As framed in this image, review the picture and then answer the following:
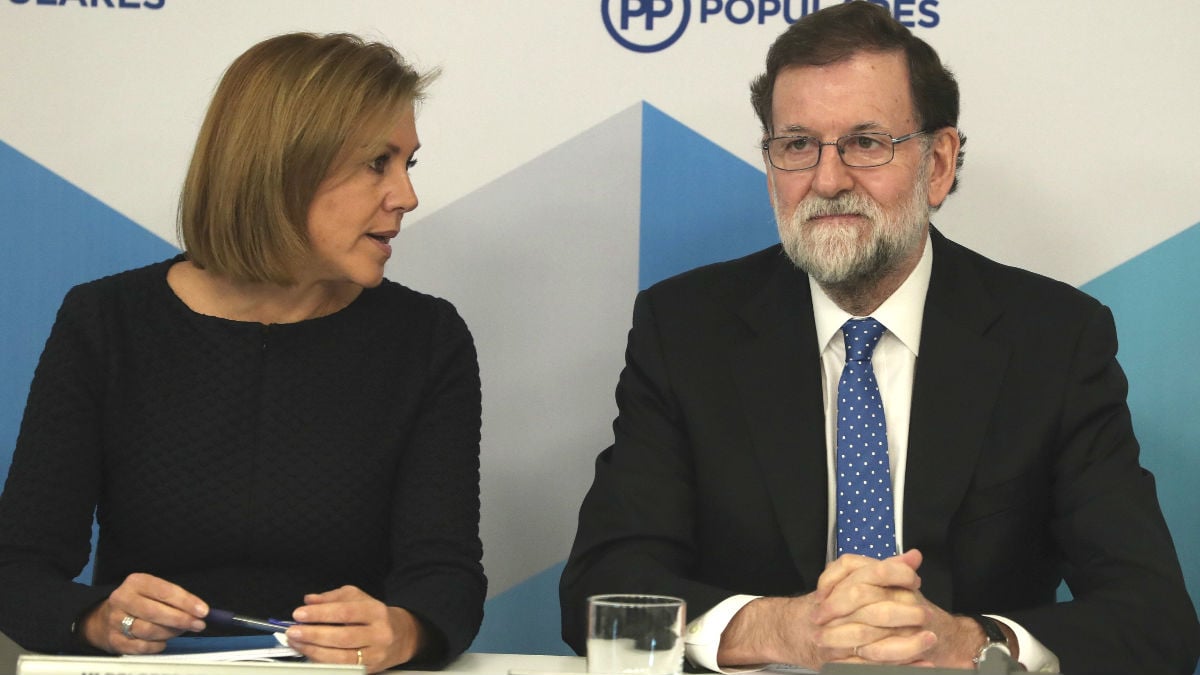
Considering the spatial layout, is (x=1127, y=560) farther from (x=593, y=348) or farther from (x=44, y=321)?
(x=44, y=321)

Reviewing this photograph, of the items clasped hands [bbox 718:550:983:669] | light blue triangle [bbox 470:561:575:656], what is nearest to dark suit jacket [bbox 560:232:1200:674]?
clasped hands [bbox 718:550:983:669]

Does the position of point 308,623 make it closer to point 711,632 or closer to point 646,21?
point 711,632

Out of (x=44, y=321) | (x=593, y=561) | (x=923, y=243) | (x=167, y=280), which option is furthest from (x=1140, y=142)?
(x=44, y=321)

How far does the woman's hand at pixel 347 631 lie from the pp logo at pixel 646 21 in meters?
1.62

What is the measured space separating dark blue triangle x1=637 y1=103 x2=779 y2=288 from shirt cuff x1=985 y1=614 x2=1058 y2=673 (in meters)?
1.31

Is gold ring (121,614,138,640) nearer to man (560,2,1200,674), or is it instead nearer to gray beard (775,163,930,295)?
man (560,2,1200,674)

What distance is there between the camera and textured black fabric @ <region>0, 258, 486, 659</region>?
216 centimetres

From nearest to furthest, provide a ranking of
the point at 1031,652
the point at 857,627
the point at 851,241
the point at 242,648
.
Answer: the point at 242,648 → the point at 857,627 → the point at 1031,652 → the point at 851,241

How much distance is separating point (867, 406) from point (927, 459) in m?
0.13

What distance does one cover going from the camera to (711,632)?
1875 mm

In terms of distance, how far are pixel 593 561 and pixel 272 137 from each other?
0.86 meters

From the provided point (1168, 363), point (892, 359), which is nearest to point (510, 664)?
point (892, 359)

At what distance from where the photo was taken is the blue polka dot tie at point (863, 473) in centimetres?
223

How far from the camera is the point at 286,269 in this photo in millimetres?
2279
